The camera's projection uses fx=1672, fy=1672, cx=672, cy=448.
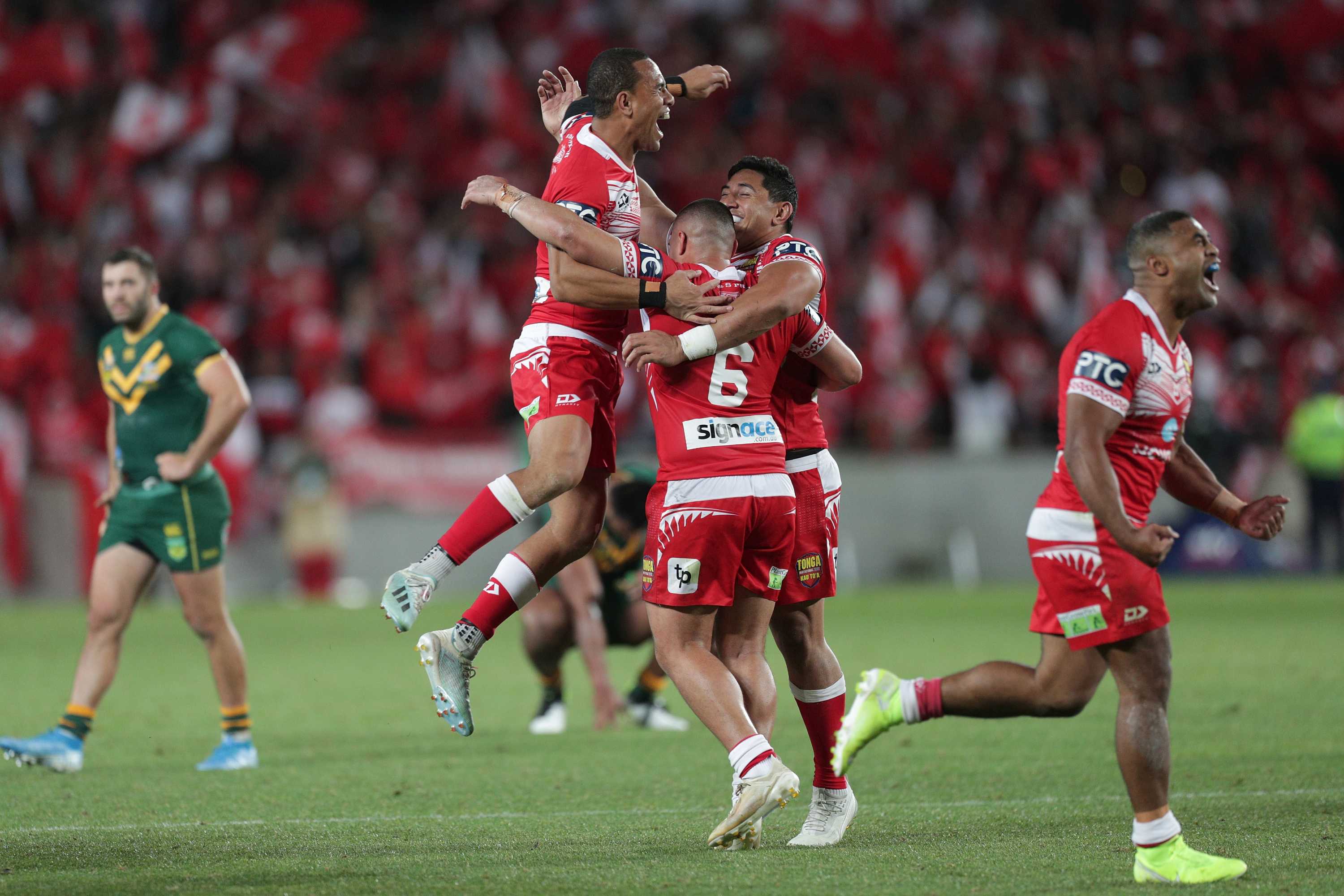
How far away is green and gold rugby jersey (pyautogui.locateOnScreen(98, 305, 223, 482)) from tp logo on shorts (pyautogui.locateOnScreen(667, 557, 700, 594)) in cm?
387

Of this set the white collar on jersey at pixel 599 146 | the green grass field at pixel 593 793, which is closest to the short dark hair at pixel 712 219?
the white collar on jersey at pixel 599 146

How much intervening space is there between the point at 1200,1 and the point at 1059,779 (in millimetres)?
21971

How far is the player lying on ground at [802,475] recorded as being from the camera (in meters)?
6.51

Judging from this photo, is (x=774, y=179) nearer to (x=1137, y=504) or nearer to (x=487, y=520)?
(x=487, y=520)

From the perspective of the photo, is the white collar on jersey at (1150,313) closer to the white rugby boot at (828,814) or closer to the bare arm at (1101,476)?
the bare arm at (1101,476)

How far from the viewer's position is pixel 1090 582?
576cm

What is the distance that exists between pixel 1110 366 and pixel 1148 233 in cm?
56

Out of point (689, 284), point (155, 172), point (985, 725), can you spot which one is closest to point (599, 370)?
point (689, 284)

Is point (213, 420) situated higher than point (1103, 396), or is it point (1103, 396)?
point (213, 420)

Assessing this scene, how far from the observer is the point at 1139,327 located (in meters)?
5.77

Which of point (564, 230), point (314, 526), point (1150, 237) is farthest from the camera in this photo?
point (314, 526)

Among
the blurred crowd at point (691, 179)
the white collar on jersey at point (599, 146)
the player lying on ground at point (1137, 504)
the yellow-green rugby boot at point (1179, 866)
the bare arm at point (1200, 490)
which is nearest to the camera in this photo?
the yellow-green rugby boot at point (1179, 866)

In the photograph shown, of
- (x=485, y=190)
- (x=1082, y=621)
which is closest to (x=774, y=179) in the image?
(x=485, y=190)

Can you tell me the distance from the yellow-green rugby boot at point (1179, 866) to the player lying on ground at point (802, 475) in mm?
1320
